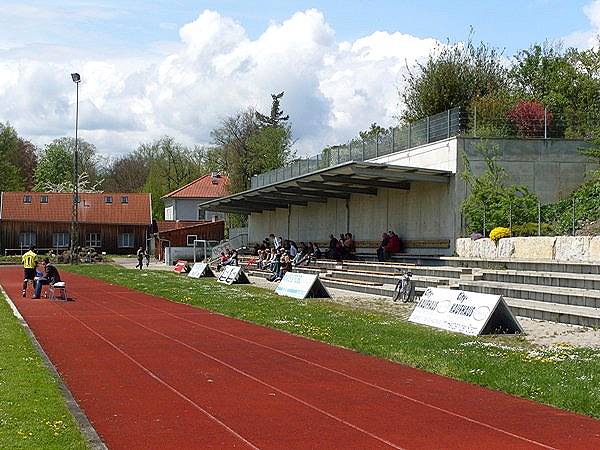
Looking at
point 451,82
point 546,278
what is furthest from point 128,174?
point 546,278

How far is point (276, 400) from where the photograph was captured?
1140 cm

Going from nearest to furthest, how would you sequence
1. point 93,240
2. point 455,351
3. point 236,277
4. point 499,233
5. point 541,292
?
1. point 455,351
2. point 541,292
3. point 499,233
4. point 236,277
5. point 93,240

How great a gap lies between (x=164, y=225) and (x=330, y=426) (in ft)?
262

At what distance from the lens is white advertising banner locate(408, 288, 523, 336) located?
1780 cm

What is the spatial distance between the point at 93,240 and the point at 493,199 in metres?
63.0

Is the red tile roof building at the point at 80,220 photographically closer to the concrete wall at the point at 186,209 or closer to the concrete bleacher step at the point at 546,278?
the concrete wall at the point at 186,209

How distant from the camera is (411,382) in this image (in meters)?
12.8

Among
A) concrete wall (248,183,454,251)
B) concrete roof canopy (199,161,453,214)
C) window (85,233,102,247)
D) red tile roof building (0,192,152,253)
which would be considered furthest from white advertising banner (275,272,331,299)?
window (85,233,102,247)

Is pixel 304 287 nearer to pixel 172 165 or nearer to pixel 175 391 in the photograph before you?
pixel 175 391

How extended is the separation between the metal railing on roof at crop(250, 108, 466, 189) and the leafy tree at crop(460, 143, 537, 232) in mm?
1885

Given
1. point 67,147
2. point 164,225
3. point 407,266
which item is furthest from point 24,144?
point 407,266

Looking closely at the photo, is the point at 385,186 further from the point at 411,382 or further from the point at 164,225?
the point at 164,225

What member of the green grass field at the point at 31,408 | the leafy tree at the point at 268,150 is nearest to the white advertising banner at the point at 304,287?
the green grass field at the point at 31,408

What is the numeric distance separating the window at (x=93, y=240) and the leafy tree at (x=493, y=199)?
6104 centimetres
